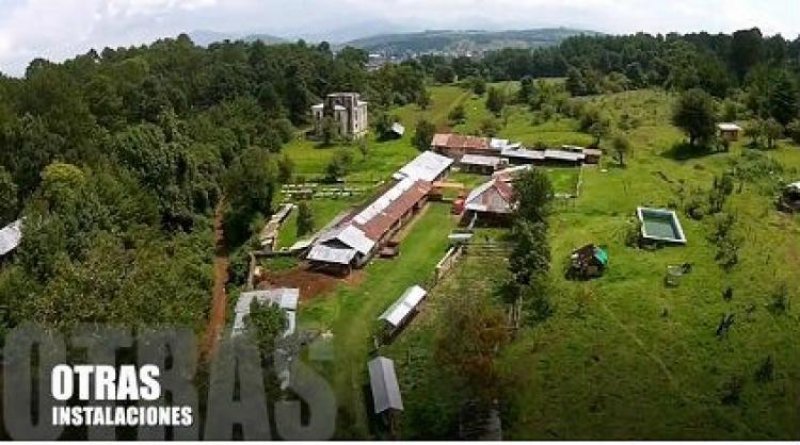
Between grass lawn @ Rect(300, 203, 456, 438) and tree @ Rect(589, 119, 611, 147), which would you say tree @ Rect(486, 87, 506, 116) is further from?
grass lawn @ Rect(300, 203, 456, 438)

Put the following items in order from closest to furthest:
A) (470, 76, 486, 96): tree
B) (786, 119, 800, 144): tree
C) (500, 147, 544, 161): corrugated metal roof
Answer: (500, 147, 544, 161): corrugated metal roof
(786, 119, 800, 144): tree
(470, 76, 486, 96): tree

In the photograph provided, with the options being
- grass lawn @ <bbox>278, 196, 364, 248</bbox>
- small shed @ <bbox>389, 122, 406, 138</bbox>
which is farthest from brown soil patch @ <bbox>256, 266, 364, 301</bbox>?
small shed @ <bbox>389, 122, 406, 138</bbox>

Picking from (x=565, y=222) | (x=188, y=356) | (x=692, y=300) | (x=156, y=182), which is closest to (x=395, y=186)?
(x=565, y=222)

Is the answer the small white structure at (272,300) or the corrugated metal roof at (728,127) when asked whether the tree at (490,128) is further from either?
the small white structure at (272,300)

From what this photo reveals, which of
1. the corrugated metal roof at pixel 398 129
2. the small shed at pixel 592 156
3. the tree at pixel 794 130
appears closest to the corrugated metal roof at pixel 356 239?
the small shed at pixel 592 156

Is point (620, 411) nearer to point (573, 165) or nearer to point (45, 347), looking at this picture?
point (45, 347)
